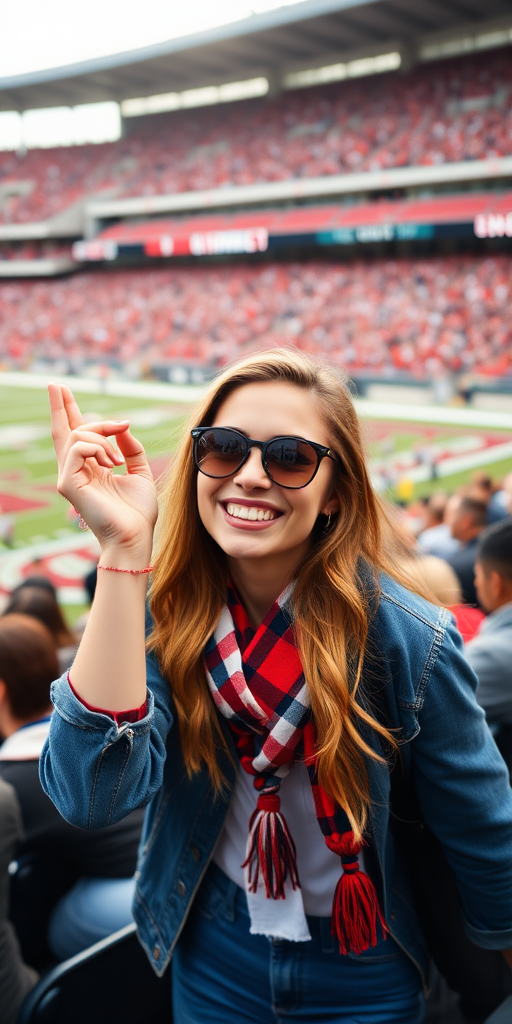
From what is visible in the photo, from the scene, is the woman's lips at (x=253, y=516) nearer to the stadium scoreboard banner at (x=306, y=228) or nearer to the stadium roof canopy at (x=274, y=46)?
the stadium scoreboard banner at (x=306, y=228)

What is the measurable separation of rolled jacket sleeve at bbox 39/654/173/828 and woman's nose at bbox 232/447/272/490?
424 mm

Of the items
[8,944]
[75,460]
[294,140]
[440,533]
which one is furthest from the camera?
[294,140]

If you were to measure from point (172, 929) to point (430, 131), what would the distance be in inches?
1214

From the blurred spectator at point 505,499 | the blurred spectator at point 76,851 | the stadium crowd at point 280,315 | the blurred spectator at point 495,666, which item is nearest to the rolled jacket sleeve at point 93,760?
the blurred spectator at point 76,851

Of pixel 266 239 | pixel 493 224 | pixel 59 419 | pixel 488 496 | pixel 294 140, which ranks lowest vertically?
pixel 488 496

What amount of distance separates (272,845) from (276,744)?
0.68 ft

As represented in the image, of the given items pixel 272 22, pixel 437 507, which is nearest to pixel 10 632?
pixel 437 507

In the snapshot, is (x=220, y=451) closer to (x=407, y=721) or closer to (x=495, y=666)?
(x=407, y=721)

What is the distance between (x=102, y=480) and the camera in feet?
5.00

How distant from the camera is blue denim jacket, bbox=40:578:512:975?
1513mm

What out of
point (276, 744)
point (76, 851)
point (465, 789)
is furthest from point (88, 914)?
point (465, 789)

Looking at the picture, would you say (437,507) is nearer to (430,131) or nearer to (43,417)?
(43,417)

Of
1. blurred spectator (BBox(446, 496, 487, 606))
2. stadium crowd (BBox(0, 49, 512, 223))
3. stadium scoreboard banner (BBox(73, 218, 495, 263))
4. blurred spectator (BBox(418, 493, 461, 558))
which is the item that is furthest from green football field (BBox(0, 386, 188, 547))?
stadium crowd (BBox(0, 49, 512, 223))

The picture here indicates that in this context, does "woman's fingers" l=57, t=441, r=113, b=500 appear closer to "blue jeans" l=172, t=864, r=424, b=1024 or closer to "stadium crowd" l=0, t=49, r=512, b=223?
"blue jeans" l=172, t=864, r=424, b=1024
